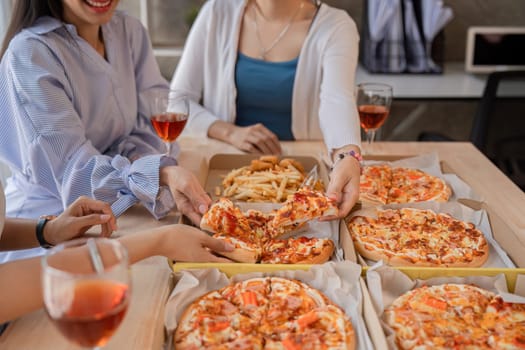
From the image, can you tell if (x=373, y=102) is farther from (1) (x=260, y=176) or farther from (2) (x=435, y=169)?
(1) (x=260, y=176)

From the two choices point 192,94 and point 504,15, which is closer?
point 192,94

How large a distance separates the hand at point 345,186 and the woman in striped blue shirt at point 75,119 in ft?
1.21

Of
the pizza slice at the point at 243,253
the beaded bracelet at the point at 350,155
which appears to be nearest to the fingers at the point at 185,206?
the pizza slice at the point at 243,253

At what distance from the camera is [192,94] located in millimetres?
2684

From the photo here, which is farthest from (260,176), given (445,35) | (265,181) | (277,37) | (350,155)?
(445,35)

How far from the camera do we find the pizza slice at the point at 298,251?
1.48 metres

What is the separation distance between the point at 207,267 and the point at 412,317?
0.45 m

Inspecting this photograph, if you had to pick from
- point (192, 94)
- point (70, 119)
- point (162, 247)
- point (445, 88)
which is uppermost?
point (70, 119)

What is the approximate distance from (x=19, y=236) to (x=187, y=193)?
444 mm

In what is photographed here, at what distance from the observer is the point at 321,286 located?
1336 mm

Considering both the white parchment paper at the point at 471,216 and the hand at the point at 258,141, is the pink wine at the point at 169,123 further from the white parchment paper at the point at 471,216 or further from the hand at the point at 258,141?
the white parchment paper at the point at 471,216

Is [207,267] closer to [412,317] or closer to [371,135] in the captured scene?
[412,317]

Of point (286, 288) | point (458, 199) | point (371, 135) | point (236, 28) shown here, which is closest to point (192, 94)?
point (236, 28)

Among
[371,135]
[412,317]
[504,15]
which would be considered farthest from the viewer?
[504,15]
